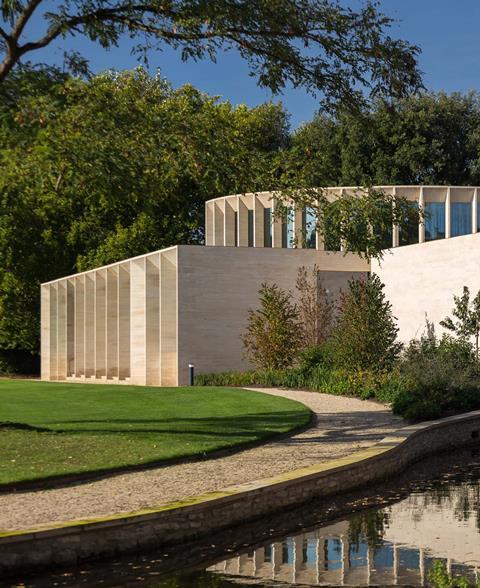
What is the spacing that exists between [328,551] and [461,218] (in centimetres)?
3198

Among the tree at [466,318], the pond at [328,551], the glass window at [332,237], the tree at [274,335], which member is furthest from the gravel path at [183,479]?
the tree at [274,335]

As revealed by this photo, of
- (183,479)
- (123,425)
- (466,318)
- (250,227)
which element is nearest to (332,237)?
(123,425)

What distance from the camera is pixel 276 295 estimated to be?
31547 mm

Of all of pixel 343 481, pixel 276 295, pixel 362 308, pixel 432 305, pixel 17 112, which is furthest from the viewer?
pixel 276 295

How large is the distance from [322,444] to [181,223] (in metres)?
37.6

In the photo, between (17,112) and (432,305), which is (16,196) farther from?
(432,305)

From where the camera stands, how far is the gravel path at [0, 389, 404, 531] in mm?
9727

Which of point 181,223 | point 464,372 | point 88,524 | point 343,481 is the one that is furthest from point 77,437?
point 181,223

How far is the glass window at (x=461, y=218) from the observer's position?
39.4 m

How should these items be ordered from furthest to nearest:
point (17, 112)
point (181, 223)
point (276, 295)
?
point (181, 223)
point (276, 295)
point (17, 112)

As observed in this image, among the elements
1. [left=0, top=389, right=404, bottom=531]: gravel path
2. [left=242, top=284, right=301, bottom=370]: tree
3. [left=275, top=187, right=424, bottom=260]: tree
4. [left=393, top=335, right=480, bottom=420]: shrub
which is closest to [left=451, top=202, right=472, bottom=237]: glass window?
[left=242, top=284, right=301, bottom=370]: tree

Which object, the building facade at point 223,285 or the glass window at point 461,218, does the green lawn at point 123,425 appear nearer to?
the building facade at point 223,285

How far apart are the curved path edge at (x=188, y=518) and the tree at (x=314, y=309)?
1729cm

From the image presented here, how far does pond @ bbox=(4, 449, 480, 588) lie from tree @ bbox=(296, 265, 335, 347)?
61.5 feet
